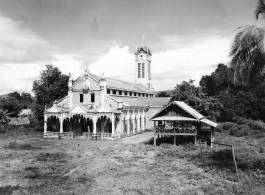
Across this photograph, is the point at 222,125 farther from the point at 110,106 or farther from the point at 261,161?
the point at 261,161

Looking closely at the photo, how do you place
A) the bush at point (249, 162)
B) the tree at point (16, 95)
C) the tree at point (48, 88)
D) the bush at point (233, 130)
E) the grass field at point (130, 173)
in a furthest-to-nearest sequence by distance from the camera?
the tree at point (16, 95) → the tree at point (48, 88) → the bush at point (233, 130) → the bush at point (249, 162) → the grass field at point (130, 173)

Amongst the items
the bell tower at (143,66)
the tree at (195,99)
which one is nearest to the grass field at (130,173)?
the tree at (195,99)

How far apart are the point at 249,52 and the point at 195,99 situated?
74.7ft

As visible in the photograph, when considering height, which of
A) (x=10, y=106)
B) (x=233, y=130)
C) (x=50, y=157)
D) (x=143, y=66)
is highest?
(x=143, y=66)

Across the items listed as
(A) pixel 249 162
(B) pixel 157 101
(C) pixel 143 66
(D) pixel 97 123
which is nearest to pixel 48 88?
(D) pixel 97 123

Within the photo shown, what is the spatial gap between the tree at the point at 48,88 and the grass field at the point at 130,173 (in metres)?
19.4

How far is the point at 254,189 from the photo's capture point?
11281 millimetres

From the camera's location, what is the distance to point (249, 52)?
13.2 m

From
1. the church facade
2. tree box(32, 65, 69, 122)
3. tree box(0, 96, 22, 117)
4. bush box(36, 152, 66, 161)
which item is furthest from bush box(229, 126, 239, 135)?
tree box(0, 96, 22, 117)

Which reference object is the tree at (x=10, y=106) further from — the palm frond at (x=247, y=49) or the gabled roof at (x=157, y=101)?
the palm frond at (x=247, y=49)

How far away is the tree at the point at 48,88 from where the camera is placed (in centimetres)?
3997

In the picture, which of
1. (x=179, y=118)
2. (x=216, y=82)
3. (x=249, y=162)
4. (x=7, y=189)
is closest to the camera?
(x=7, y=189)

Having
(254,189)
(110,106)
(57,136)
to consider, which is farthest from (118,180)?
(57,136)

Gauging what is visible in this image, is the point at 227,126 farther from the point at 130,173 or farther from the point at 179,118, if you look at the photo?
the point at 130,173
